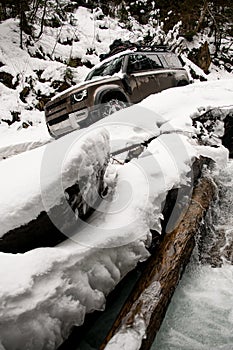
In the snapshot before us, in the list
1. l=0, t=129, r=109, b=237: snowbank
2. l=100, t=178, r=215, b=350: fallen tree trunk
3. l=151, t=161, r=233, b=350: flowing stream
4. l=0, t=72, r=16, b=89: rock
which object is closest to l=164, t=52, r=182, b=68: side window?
l=0, t=72, r=16, b=89: rock

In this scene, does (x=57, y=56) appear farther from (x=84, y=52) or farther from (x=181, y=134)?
(x=181, y=134)

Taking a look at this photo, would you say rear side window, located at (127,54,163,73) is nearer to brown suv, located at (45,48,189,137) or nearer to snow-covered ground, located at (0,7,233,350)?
brown suv, located at (45,48,189,137)

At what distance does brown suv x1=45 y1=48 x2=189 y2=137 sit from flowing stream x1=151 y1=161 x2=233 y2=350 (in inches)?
131

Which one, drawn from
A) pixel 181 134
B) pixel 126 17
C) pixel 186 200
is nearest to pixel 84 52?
pixel 126 17

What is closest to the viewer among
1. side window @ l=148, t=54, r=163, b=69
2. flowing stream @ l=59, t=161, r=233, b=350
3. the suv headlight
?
flowing stream @ l=59, t=161, r=233, b=350

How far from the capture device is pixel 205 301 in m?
2.67

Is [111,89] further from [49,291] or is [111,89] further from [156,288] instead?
[49,291]

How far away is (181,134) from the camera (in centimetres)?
469

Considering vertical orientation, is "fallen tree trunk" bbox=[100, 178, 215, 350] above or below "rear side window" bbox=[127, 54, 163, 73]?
below

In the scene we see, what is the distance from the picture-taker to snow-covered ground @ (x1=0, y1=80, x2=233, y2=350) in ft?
5.66

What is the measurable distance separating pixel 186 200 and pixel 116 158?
42.2 inches

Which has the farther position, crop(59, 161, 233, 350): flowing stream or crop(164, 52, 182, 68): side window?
crop(164, 52, 182, 68): side window

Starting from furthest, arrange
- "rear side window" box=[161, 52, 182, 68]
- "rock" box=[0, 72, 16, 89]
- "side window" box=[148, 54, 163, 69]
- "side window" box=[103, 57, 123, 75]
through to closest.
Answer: "rock" box=[0, 72, 16, 89] < "rear side window" box=[161, 52, 182, 68] < "side window" box=[148, 54, 163, 69] < "side window" box=[103, 57, 123, 75]

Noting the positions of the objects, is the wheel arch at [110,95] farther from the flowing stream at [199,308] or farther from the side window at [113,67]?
Answer: the flowing stream at [199,308]
